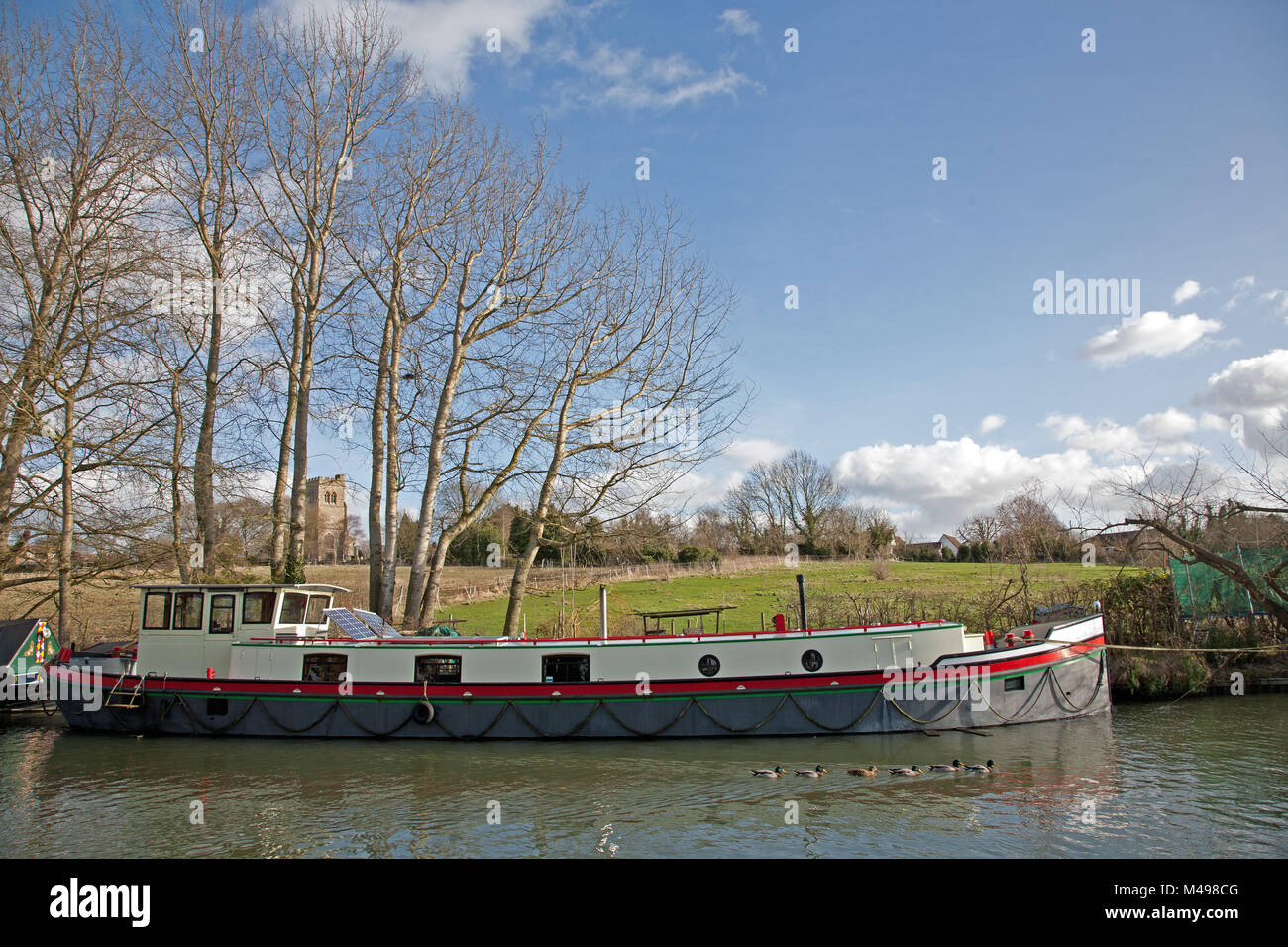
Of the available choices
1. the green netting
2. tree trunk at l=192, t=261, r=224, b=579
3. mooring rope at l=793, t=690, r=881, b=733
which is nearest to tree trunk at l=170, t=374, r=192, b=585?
tree trunk at l=192, t=261, r=224, b=579

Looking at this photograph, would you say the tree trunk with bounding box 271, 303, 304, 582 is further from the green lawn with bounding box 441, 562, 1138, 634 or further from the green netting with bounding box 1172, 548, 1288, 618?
the green netting with bounding box 1172, 548, 1288, 618

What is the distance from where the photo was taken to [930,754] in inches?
570

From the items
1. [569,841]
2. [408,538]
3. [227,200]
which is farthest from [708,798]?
[408,538]

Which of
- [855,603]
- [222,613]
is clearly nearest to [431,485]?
[222,613]

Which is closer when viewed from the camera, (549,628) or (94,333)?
(94,333)

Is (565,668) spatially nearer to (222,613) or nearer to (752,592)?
(222,613)

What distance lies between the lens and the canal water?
387 inches

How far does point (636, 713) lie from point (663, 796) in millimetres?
4595

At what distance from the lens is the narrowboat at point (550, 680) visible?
53.6ft

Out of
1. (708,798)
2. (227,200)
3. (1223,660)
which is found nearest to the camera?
(708,798)
